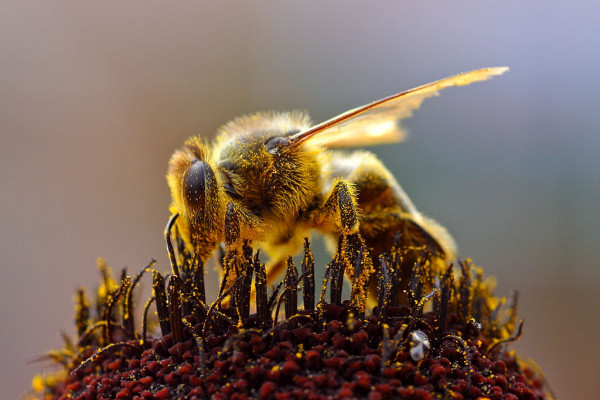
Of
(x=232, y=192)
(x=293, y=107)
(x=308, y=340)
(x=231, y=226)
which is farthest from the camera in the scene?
(x=293, y=107)

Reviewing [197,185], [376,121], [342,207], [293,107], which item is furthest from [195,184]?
[293,107]

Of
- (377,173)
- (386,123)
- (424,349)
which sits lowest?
(424,349)

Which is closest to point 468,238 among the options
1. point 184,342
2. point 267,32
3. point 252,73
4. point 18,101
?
point 252,73

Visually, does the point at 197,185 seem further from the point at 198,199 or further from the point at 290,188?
the point at 290,188

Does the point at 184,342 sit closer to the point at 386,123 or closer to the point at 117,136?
the point at 386,123

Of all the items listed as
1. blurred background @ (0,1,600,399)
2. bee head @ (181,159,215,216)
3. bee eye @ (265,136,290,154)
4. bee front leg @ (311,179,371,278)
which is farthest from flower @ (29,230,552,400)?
blurred background @ (0,1,600,399)

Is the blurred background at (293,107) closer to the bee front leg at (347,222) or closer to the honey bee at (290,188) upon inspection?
the honey bee at (290,188)
